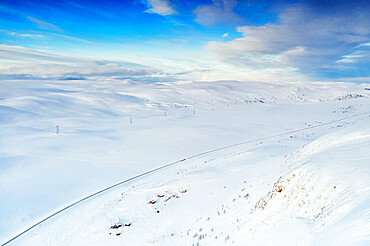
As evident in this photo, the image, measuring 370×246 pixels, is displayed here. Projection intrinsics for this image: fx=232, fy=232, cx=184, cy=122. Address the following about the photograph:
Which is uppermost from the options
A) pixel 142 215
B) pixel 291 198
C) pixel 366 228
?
pixel 366 228

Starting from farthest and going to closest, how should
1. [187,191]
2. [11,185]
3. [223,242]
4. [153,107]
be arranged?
[153,107], [11,185], [187,191], [223,242]

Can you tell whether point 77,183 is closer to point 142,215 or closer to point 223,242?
point 142,215

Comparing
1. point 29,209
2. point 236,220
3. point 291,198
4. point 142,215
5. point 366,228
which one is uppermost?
point 366,228

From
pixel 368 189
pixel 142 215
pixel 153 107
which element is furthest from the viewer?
pixel 153 107

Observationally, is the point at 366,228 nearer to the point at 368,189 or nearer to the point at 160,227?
the point at 368,189

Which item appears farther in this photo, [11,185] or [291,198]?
[11,185]

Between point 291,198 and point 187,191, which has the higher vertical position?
point 291,198

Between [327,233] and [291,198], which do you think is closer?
[327,233]

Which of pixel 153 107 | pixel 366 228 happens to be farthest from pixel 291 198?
pixel 153 107

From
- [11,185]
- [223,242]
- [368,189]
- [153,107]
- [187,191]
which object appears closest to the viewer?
[368,189]

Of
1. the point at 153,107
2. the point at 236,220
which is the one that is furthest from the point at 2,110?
the point at 236,220
